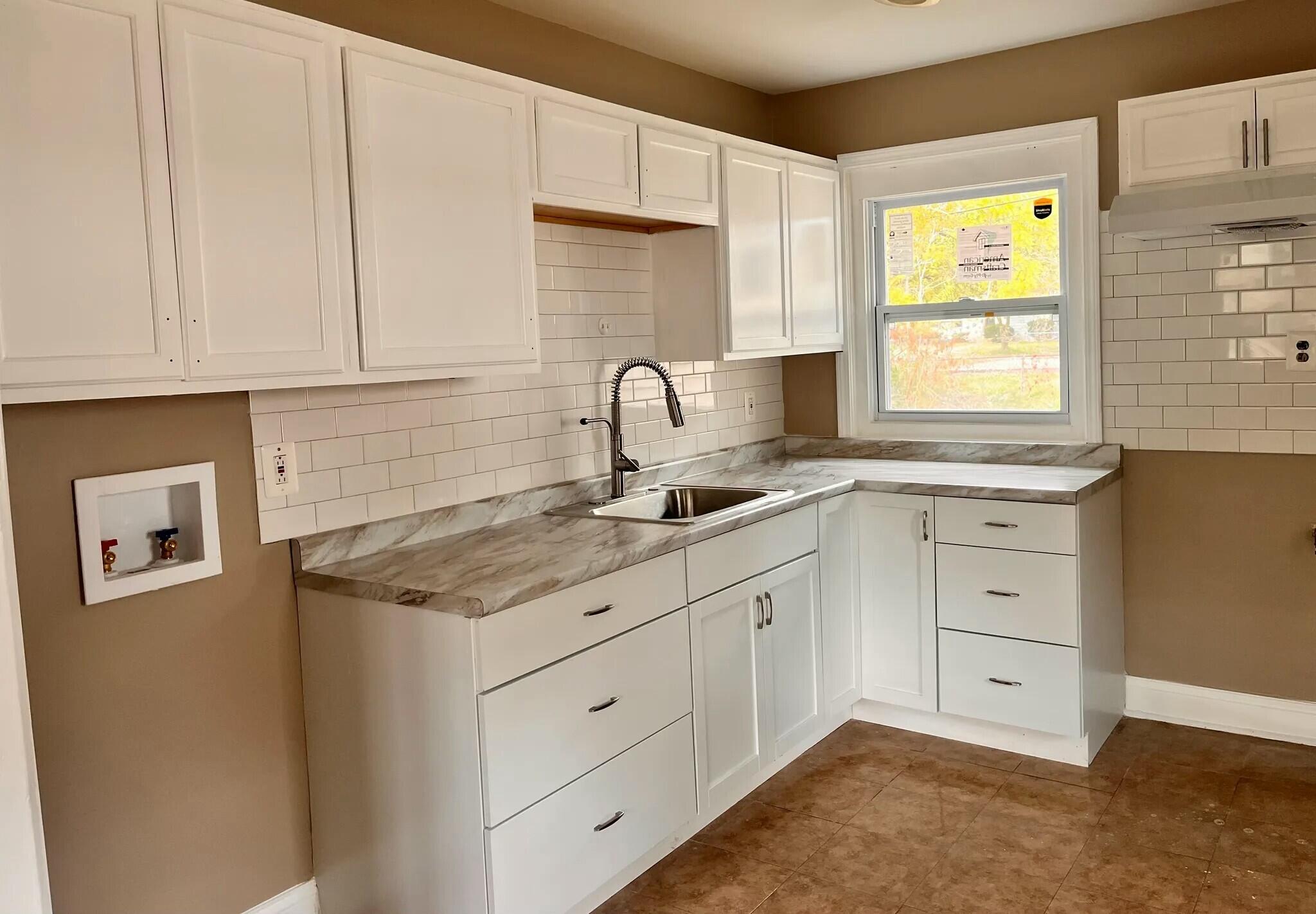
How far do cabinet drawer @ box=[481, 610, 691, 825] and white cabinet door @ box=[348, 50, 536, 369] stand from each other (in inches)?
31.8

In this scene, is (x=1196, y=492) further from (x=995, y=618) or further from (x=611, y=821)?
(x=611, y=821)

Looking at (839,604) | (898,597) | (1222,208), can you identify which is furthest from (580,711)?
(1222,208)

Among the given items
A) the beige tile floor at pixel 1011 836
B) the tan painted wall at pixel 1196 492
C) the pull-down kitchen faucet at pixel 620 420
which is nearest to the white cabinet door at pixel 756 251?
the pull-down kitchen faucet at pixel 620 420

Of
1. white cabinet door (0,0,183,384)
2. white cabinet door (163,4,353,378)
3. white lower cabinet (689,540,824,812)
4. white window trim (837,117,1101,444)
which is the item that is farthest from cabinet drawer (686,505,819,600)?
white cabinet door (0,0,183,384)

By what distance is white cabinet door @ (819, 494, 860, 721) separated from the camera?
11.8 ft

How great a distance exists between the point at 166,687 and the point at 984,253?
326 centimetres

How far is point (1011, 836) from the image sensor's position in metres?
2.98

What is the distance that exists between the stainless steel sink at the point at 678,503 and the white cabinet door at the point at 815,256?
2.40ft

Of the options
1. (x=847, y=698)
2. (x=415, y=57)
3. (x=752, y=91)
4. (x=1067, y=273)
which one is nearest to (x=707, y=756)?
(x=847, y=698)

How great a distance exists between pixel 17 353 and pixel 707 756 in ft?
6.64

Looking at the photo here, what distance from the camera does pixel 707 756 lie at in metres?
2.98

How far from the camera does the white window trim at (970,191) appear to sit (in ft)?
12.4

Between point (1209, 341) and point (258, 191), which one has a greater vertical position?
point (258, 191)

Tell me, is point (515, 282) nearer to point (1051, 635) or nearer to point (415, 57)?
point (415, 57)
